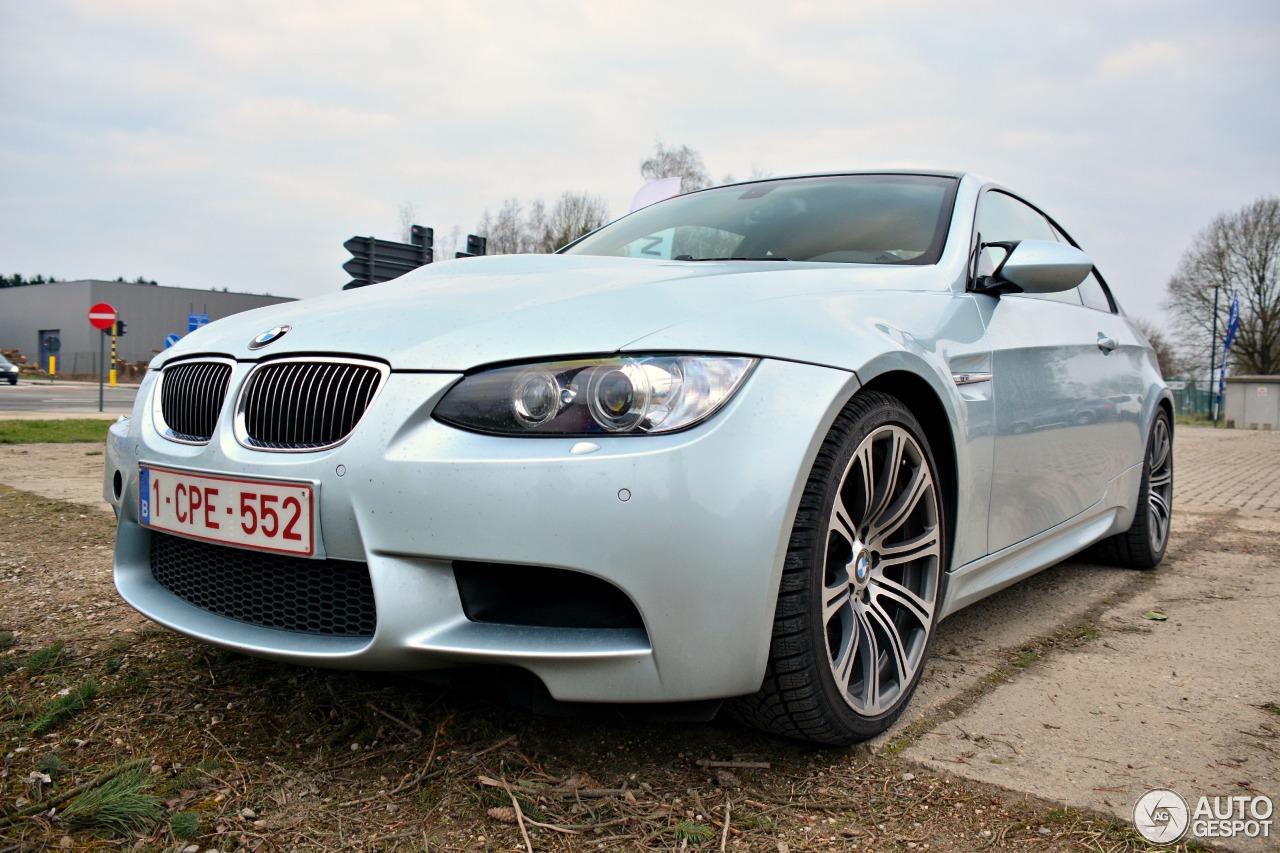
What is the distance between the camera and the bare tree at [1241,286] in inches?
1391

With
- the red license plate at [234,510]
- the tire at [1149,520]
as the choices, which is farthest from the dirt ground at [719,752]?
the tire at [1149,520]

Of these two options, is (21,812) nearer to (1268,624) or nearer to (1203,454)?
(1268,624)

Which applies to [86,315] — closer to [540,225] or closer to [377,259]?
[540,225]

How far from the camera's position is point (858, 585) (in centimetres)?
195

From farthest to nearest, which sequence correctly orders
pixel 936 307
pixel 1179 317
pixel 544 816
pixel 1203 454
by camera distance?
pixel 1179 317 < pixel 1203 454 < pixel 936 307 < pixel 544 816

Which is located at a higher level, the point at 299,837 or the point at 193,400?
the point at 193,400

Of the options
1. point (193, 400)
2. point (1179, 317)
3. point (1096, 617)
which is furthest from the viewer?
point (1179, 317)

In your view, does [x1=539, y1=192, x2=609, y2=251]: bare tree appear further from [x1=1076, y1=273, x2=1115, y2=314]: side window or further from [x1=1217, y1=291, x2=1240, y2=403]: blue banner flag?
[x1=1076, y1=273, x2=1115, y2=314]: side window

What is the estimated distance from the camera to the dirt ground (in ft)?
5.36

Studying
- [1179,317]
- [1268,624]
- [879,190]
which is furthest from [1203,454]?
[1179,317]

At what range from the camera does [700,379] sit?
1635 millimetres

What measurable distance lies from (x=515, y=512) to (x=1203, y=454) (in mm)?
13241

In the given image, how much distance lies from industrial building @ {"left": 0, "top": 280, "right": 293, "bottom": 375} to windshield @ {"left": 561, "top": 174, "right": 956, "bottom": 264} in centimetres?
5611

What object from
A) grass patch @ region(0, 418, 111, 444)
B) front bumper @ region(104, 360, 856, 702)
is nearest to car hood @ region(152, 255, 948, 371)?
front bumper @ region(104, 360, 856, 702)
